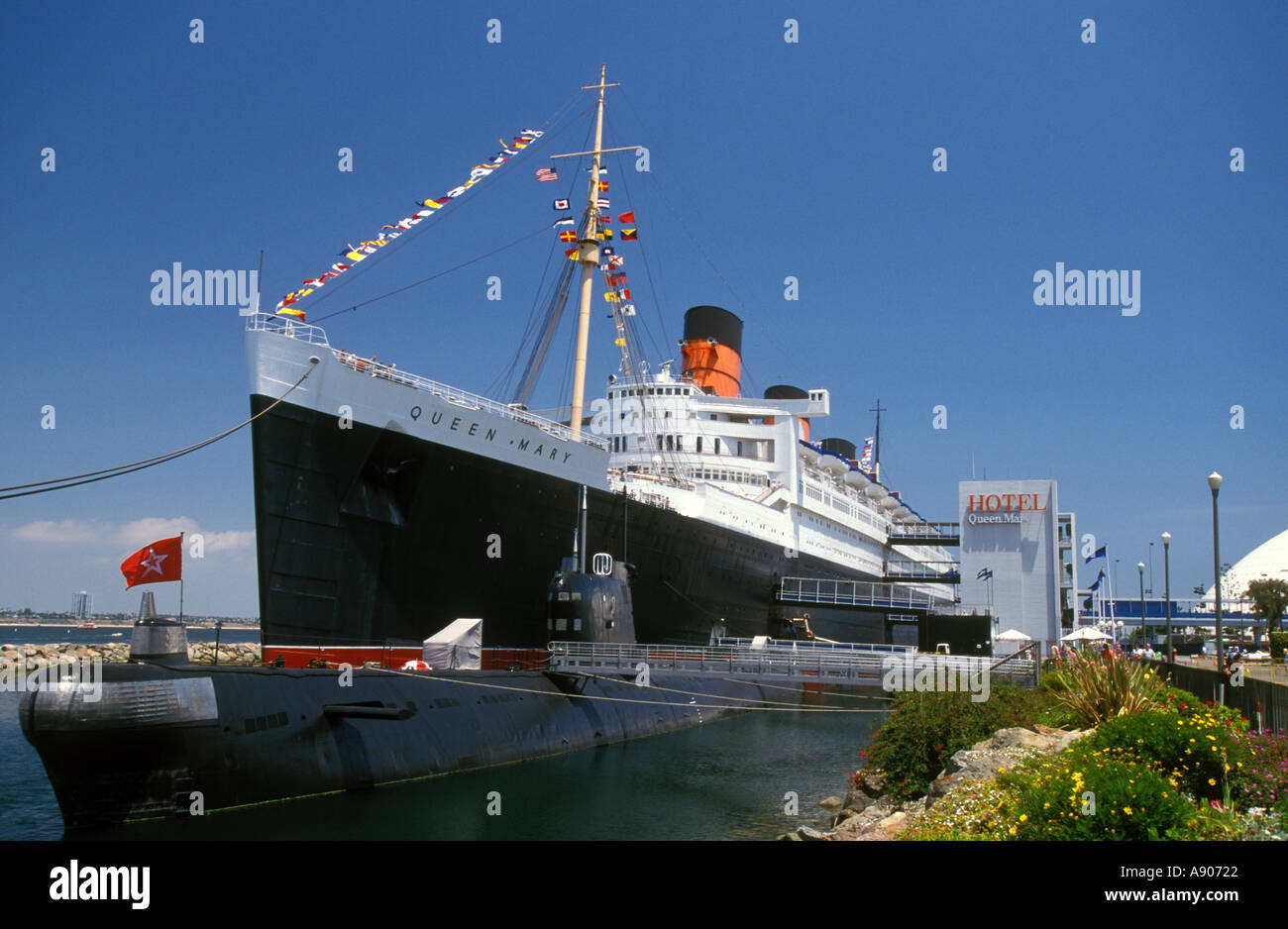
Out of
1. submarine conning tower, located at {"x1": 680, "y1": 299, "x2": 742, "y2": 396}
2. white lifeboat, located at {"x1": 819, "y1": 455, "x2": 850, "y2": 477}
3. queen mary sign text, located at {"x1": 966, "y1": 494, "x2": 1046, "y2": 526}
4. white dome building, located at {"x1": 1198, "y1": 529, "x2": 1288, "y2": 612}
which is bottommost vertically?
white dome building, located at {"x1": 1198, "y1": 529, "x2": 1288, "y2": 612}

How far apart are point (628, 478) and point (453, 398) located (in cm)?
1304

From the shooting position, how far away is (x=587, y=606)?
22.9 meters

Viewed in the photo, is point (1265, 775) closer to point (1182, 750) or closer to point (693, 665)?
point (1182, 750)

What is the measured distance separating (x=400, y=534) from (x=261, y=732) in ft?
23.7

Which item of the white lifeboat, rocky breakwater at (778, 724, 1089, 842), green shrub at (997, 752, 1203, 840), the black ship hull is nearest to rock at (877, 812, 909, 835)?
rocky breakwater at (778, 724, 1089, 842)

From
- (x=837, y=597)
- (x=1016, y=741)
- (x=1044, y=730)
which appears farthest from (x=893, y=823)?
(x=837, y=597)

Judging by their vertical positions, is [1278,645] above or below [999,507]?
below

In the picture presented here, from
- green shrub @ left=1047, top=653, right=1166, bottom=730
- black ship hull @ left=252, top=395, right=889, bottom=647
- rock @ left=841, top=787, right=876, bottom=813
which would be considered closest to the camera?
green shrub @ left=1047, top=653, right=1166, bottom=730

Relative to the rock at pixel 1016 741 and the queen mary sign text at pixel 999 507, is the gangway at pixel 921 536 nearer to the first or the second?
the queen mary sign text at pixel 999 507

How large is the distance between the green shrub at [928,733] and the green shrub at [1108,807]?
7.41 metres

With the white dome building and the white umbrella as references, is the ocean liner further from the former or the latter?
the white dome building

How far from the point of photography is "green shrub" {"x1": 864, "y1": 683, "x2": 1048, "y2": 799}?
15.3 m
